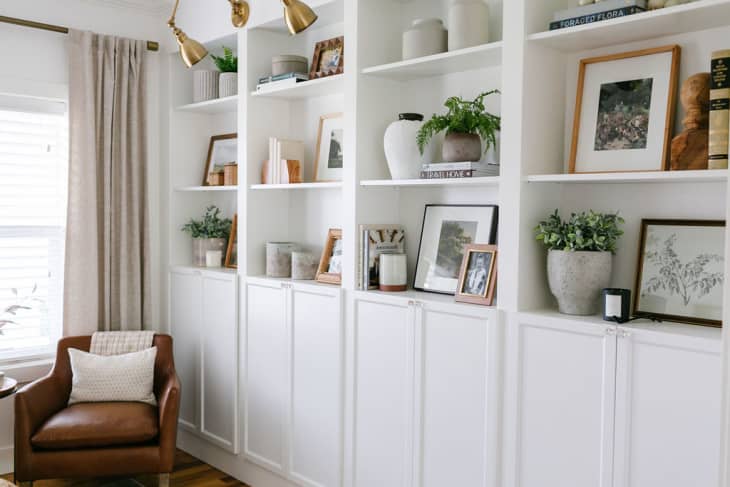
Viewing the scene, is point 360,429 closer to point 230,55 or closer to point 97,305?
point 97,305

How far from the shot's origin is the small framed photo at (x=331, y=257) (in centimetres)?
320

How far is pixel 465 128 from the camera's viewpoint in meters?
2.63

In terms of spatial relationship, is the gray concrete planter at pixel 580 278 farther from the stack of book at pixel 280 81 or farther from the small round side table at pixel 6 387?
the small round side table at pixel 6 387

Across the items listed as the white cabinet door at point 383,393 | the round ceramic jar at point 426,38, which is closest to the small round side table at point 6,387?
the white cabinet door at point 383,393

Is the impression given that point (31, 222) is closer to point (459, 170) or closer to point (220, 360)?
point (220, 360)

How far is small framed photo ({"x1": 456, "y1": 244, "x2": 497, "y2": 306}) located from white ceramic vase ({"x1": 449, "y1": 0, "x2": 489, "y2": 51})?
76 centimetres

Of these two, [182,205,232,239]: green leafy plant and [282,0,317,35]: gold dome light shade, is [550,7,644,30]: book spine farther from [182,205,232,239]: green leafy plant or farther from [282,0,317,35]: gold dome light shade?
[182,205,232,239]: green leafy plant

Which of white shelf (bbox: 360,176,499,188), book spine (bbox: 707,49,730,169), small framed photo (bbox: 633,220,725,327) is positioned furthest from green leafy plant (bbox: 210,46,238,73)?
book spine (bbox: 707,49,730,169)

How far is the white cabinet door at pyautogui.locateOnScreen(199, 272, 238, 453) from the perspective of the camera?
11.9ft

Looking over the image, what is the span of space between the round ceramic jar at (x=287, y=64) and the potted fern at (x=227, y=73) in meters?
0.43

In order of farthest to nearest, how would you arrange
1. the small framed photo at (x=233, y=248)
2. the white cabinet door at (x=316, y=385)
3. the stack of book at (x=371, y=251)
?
the small framed photo at (x=233, y=248)
the white cabinet door at (x=316, y=385)
the stack of book at (x=371, y=251)

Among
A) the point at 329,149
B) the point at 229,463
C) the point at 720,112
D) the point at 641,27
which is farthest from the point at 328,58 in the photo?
the point at 229,463

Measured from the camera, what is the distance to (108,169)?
3.82 m

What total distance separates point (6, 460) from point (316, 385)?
1.84 m
